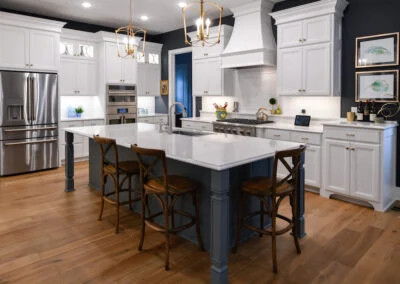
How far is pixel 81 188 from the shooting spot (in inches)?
190


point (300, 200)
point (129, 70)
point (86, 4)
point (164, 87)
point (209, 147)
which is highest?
point (86, 4)

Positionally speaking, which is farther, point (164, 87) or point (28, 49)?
point (164, 87)

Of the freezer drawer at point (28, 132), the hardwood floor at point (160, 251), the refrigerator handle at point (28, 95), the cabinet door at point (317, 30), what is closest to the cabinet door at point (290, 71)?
the cabinet door at point (317, 30)

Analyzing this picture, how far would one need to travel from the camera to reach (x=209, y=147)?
114 inches

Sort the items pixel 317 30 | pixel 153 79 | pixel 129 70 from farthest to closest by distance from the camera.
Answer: pixel 153 79
pixel 129 70
pixel 317 30

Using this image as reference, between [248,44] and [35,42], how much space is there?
3715 mm

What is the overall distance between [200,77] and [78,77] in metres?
2.52

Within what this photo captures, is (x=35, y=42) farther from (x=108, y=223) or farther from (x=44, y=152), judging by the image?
(x=108, y=223)

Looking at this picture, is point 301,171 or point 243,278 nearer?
point 243,278

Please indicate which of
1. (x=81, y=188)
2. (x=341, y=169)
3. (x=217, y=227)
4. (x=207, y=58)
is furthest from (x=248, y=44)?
(x=217, y=227)

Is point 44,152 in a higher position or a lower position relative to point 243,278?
higher

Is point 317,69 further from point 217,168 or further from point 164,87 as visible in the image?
point 164,87

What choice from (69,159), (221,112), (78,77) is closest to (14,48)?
(78,77)

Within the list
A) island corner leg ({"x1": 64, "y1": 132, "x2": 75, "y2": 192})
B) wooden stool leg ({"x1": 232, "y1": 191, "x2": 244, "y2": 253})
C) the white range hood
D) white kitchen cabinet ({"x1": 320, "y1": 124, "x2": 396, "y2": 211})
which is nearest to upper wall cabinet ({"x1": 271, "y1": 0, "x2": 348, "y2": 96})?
the white range hood
